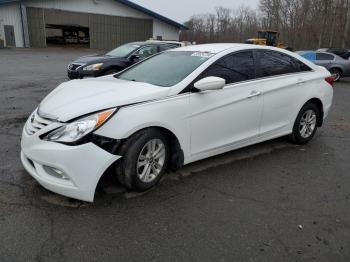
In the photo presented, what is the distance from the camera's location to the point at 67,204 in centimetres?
343

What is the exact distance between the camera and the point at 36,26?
117ft

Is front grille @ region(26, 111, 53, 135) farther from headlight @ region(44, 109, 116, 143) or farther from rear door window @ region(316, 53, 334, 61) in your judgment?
rear door window @ region(316, 53, 334, 61)

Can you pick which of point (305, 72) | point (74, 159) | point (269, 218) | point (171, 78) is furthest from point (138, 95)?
point (305, 72)

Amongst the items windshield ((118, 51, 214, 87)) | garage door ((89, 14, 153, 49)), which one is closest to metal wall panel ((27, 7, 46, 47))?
garage door ((89, 14, 153, 49))

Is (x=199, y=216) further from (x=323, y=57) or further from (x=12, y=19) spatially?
(x=12, y=19)

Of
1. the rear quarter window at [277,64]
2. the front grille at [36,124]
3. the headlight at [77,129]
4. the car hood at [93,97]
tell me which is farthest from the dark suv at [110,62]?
the headlight at [77,129]

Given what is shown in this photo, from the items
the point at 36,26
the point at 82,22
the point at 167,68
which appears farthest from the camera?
the point at 82,22

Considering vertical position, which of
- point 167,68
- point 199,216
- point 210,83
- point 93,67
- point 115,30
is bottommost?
point 199,216

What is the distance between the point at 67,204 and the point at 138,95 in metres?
1.32

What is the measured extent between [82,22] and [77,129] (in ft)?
127

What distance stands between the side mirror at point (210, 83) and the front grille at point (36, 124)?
1642 mm

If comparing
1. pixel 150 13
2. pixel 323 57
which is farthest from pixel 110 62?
pixel 150 13

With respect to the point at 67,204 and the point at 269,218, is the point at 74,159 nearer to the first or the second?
the point at 67,204

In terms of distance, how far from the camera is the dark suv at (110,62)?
10.0 metres
